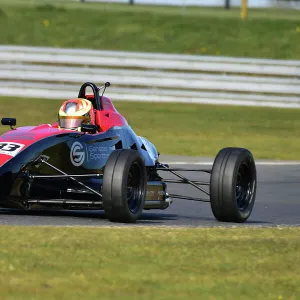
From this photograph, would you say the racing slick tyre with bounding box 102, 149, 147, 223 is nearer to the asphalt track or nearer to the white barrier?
the asphalt track

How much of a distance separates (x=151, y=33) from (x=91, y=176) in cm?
1623

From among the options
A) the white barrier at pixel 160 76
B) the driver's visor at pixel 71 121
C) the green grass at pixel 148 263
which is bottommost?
the green grass at pixel 148 263

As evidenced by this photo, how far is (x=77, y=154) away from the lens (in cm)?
1035

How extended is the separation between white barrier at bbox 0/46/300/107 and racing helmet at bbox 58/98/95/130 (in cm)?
1048

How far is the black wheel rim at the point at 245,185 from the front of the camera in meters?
10.8

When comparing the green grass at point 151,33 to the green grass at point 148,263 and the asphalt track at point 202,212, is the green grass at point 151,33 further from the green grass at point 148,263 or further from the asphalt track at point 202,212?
the green grass at point 148,263

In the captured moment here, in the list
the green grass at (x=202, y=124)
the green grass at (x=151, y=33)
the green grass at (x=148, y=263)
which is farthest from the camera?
the green grass at (x=151, y=33)

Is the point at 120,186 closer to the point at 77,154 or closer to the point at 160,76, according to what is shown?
the point at 77,154

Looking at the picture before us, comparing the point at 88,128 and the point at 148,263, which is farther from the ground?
the point at 88,128

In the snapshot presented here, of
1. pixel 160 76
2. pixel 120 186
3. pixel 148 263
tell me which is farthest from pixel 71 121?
pixel 160 76

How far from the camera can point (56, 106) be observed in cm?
2189

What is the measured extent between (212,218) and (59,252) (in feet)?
11.9

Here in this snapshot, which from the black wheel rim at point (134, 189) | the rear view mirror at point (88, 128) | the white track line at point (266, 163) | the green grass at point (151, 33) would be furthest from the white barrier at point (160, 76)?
the black wheel rim at point (134, 189)

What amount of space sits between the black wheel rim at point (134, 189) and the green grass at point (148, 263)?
0.96 meters
